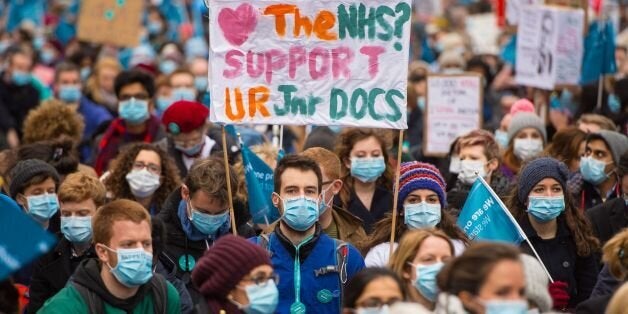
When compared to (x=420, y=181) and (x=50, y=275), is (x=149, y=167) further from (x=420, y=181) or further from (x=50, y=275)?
(x=420, y=181)

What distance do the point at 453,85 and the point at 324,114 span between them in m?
5.69

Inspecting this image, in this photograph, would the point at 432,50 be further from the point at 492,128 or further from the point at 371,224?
the point at 371,224

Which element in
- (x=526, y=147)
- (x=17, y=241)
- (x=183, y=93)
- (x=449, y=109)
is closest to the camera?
(x=17, y=241)

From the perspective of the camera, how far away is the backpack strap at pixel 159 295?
8.13 m

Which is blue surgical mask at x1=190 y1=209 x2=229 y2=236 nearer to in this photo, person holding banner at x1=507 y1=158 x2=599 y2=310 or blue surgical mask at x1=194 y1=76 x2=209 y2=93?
person holding banner at x1=507 y1=158 x2=599 y2=310

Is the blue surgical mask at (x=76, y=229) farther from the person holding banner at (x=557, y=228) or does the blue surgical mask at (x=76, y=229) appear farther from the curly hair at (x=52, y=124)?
the curly hair at (x=52, y=124)

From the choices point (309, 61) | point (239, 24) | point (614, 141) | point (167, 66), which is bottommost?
point (167, 66)

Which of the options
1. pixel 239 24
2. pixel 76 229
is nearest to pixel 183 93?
pixel 239 24

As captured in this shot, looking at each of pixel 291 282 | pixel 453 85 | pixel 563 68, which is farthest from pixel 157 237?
pixel 563 68

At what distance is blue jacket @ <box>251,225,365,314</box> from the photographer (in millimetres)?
8797

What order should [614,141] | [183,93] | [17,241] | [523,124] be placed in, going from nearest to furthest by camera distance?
1. [17,241]
2. [614,141]
3. [523,124]
4. [183,93]

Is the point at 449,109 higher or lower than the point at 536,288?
lower

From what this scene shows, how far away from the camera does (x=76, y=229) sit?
9.68 metres

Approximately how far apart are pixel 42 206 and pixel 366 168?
2441 millimetres
